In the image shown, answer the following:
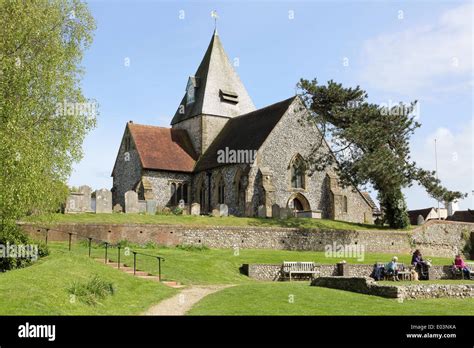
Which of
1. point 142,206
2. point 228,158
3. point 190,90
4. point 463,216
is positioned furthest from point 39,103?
point 463,216

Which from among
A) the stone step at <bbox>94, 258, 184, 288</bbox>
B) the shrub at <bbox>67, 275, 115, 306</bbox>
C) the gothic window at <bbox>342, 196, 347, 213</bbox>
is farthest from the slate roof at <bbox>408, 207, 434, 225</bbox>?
the shrub at <bbox>67, 275, 115, 306</bbox>

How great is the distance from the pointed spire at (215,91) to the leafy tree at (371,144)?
→ 484 inches

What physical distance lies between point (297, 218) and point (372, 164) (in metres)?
6.45

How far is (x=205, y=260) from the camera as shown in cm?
2811

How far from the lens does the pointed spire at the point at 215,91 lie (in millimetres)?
54500

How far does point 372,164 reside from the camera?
1534 inches

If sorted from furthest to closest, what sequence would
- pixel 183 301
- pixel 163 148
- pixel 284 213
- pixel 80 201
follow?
pixel 163 148 < pixel 284 213 < pixel 80 201 < pixel 183 301

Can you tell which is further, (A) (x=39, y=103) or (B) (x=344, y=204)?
(B) (x=344, y=204)

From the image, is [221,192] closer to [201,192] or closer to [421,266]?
[201,192]

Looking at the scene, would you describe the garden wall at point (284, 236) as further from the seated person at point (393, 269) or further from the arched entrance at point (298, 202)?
the seated person at point (393, 269)

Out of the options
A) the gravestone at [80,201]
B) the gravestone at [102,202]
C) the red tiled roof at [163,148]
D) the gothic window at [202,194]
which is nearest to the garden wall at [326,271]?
the gravestone at [102,202]

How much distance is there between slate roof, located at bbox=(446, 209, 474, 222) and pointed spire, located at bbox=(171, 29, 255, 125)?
25382 millimetres

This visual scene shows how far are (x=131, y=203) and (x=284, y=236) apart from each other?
9.91 m
